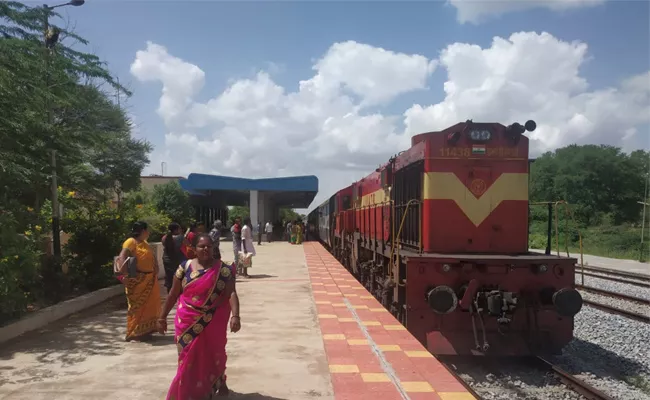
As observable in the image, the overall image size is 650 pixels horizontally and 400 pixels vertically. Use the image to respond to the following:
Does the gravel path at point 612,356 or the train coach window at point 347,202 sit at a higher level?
the train coach window at point 347,202

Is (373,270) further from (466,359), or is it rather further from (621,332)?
(621,332)

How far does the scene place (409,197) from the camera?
8.41 meters

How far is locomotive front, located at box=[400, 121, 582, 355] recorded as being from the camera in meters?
6.48

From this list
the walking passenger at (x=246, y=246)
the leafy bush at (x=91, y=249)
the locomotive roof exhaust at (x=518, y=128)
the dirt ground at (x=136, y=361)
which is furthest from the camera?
the walking passenger at (x=246, y=246)

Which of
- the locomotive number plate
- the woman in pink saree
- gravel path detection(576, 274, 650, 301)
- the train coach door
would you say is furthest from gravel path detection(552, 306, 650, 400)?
the woman in pink saree

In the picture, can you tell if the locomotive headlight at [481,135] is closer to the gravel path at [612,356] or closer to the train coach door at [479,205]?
the train coach door at [479,205]

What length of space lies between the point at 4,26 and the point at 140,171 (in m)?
23.1

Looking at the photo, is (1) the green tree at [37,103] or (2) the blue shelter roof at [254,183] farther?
(2) the blue shelter roof at [254,183]

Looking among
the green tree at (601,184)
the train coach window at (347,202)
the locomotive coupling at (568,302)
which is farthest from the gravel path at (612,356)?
the green tree at (601,184)

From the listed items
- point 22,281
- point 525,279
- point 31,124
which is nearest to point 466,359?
point 525,279

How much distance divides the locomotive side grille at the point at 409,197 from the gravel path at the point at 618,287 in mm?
7561

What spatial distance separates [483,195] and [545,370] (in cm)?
250

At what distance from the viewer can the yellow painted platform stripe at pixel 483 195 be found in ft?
24.1

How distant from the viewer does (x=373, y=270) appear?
35.0 ft
